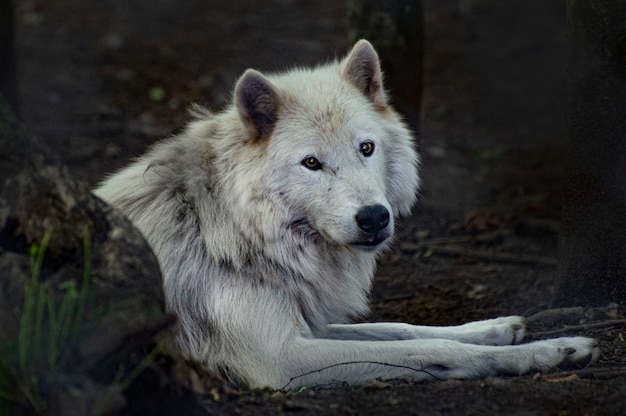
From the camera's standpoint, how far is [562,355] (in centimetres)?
435

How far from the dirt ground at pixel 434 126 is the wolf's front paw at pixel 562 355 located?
0.33 feet

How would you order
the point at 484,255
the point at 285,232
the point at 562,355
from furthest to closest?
the point at 484,255, the point at 285,232, the point at 562,355

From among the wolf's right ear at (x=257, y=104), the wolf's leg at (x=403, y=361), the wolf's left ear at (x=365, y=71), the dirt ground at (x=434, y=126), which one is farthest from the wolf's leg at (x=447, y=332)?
the wolf's left ear at (x=365, y=71)

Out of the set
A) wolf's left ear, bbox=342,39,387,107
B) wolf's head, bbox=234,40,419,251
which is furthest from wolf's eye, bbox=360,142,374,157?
wolf's left ear, bbox=342,39,387,107

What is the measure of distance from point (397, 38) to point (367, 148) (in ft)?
7.79

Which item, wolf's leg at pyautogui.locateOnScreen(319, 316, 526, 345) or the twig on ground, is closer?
wolf's leg at pyautogui.locateOnScreen(319, 316, 526, 345)

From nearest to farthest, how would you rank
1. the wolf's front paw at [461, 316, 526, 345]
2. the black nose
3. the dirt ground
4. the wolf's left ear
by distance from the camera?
the dirt ground
the black nose
the wolf's left ear
the wolf's front paw at [461, 316, 526, 345]

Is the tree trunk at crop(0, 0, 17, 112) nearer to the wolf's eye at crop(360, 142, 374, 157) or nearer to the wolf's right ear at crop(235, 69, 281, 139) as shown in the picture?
the wolf's right ear at crop(235, 69, 281, 139)

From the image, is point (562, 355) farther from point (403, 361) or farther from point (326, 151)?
point (326, 151)

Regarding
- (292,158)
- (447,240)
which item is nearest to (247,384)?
(292,158)

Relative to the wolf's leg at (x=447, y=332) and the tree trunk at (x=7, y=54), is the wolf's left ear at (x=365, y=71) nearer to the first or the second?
the wolf's leg at (x=447, y=332)

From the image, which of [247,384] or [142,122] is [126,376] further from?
[142,122]

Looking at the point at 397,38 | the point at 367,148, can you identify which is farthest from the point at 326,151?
the point at 397,38

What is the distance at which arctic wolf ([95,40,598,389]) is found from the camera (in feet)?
14.1
